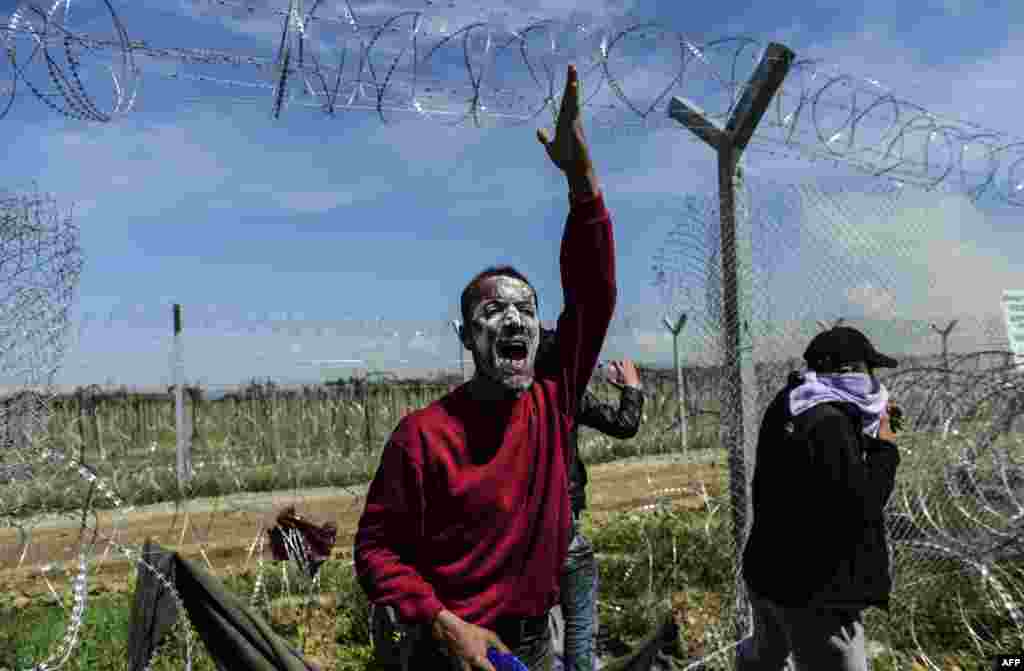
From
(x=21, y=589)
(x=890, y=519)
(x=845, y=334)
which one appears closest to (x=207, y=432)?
(x=21, y=589)

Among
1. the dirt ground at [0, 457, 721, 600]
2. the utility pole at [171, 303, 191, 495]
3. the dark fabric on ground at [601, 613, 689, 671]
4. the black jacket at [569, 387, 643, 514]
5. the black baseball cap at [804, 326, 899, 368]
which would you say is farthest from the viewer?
the utility pole at [171, 303, 191, 495]

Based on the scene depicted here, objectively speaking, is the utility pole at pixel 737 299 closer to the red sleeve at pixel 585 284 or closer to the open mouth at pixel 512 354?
the red sleeve at pixel 585 284

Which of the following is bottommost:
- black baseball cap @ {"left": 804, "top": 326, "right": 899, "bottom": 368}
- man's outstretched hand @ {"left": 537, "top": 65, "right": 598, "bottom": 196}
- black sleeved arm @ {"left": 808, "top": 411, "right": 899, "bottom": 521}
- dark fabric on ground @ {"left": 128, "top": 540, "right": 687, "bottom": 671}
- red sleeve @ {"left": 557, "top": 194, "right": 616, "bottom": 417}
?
dark fabric on ground @ {"left": 128, "top": 540, "right": 687, "bottom": 671}

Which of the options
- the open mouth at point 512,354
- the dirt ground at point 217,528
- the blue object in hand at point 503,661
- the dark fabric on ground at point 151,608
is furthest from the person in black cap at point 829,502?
the dirt ground at point 217,528

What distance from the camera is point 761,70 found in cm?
425

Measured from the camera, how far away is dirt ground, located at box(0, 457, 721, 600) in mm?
8383

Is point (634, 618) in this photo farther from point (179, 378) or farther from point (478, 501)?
point (179, 378)

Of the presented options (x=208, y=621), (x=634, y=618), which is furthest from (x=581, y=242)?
(x=634, y=618)

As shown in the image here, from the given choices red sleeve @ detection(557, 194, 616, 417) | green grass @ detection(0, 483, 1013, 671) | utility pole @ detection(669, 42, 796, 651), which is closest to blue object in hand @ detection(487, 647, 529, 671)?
red sleeve @ detection(557, 194, 616, 417)

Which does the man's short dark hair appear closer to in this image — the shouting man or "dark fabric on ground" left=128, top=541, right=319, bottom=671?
the shouting man

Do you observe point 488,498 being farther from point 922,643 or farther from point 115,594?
point 115,594

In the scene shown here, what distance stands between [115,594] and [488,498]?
595 centimetres

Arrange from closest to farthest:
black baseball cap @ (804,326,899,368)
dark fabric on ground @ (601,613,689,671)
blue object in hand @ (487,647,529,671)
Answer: blue object in hand @ (487,647,529,671), dark fabric on ground @ (601,613,689,671), black baseball cap @ (804,326,899,368)

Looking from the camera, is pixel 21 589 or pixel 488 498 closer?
pixel 488 498
